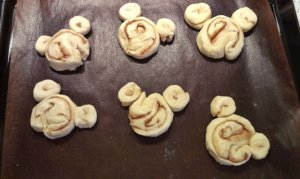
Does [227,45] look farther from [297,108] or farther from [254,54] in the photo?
[297,108]

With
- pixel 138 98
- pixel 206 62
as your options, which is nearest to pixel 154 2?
pixel 206 62

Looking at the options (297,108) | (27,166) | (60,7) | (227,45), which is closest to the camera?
(27,166)


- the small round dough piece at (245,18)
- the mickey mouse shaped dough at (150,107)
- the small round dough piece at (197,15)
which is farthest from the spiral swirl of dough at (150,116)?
the small round dough piece at (245,18)

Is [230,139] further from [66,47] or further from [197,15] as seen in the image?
[66,47]

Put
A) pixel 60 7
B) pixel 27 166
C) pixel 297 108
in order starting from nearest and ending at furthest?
pixel 27 166, pixel 297 108, pixel 60 7

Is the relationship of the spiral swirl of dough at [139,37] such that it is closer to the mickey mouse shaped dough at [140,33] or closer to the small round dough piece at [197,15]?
the mickey mouse shaped dough at [140,33]

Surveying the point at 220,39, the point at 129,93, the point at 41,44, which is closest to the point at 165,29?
the point at 220,39

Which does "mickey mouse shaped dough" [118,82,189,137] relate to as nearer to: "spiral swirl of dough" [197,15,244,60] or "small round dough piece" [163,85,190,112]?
"small round dough piece" [163,85,190,112]
